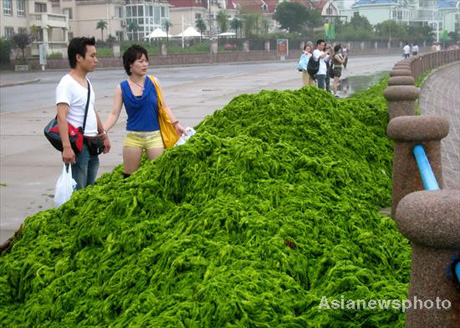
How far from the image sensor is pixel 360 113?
831 centimetres

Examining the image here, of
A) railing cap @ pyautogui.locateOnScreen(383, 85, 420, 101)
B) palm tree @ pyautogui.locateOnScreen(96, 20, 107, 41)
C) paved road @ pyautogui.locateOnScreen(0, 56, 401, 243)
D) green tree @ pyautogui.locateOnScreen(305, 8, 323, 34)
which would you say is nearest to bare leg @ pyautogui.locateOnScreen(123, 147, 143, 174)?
paved road @ pyautogui.locateOnScreen(0, 56, 401, 243)

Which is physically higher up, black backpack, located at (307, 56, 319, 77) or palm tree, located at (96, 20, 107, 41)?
palm tree, located at (96, 20, 107, 41)

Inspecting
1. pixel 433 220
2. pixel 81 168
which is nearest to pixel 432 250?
pixel 433 220

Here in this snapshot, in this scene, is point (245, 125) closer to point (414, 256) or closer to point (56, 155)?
point (414, 256)

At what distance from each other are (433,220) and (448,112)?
50.0 ft

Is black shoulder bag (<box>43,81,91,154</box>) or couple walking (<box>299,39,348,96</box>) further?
couple walking (<box>299,39,348,96</box>)

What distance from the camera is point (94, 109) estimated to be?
634 centimetres

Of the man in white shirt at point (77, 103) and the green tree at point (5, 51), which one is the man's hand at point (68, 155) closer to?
the man in white shirt at point (77, 103)

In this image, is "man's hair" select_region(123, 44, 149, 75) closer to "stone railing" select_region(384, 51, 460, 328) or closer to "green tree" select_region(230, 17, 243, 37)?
"stone railing" select_region(384, 51, 460, 328)

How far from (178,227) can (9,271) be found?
46.4 inches

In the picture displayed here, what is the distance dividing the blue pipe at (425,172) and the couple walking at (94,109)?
8.52 ft

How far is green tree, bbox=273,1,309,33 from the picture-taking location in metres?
98.8

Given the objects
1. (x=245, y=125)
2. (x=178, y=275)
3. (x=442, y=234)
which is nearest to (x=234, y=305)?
(x=178, y=275)

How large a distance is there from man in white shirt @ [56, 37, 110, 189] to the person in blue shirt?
387mm
